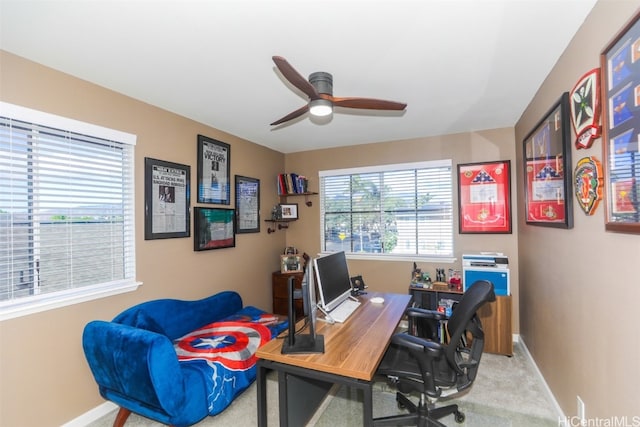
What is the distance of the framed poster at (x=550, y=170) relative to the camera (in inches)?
71.6

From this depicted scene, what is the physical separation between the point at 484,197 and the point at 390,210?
3.81 feet

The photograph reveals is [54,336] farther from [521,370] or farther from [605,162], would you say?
[521,370]

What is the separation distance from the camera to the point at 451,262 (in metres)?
3.66

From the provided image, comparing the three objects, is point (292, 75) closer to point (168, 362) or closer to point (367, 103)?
point (367, 103)

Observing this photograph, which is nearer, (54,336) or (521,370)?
(54,336)

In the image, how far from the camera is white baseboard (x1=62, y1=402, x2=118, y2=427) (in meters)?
2.10

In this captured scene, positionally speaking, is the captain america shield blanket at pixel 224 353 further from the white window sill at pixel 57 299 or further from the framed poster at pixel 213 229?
the framed poster at pixel 213 229

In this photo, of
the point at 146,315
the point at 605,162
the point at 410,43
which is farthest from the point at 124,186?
the point at 605,162

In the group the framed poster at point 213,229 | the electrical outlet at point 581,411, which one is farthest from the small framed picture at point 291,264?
the electrical outlet at point 581,411

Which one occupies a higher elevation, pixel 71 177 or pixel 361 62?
pixel 361 62

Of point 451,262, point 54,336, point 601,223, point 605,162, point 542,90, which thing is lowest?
point 54,336

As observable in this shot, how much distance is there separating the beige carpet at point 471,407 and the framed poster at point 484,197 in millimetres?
1569

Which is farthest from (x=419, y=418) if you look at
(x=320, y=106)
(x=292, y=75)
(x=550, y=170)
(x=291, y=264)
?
(x=291, y=264)

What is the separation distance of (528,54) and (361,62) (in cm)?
110
